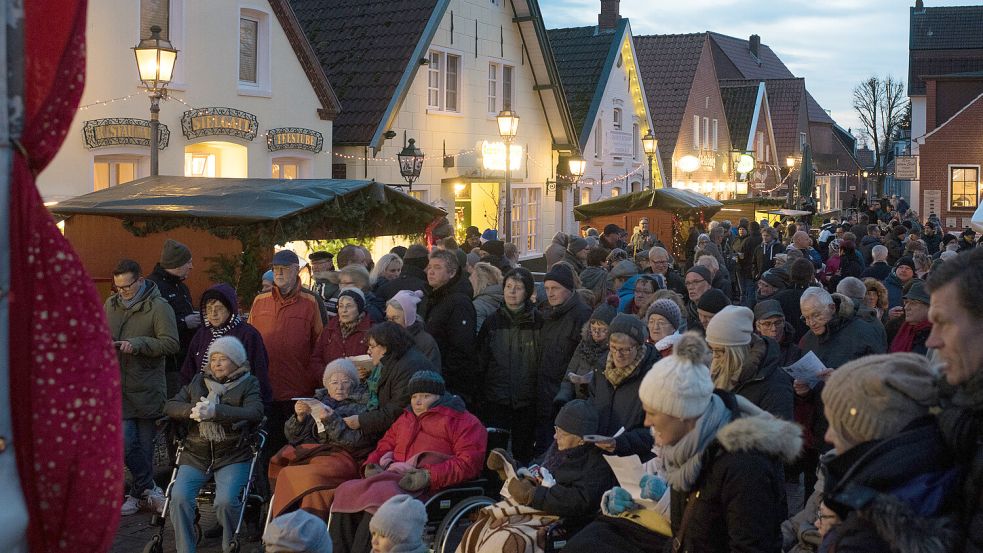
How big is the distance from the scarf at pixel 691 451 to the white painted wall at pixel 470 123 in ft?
55.1

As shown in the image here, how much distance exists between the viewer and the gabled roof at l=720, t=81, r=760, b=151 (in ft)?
168

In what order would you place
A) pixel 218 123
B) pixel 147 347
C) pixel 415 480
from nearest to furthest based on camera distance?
pixel 415 480 < pixel 147 347 < pixel 218 123

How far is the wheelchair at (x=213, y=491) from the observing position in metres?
7.00

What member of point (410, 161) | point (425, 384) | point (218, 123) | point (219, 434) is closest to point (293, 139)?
point (218, 123)

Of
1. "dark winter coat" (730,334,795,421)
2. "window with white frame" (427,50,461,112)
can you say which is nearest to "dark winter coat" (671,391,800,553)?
"dark winter coat" (730,334,795,421)

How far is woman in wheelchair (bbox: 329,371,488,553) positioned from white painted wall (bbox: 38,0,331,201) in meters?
8.29

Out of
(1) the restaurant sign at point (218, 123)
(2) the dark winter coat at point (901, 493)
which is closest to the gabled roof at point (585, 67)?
(1) the restaurant sign at point (218, 123)

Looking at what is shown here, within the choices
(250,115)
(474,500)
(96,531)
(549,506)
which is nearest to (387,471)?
(474,500)

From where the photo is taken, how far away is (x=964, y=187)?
4159 centimetres

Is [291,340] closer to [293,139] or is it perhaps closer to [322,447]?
[322,447]

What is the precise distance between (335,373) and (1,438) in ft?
18.7

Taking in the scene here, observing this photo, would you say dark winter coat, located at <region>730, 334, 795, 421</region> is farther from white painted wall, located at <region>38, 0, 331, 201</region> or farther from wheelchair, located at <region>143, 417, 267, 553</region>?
white painted wall, located at <region>38, 0, 331, 201</region>

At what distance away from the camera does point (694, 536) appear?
4148 mm

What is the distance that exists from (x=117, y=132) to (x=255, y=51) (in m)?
3.75
